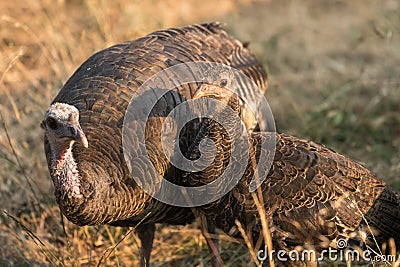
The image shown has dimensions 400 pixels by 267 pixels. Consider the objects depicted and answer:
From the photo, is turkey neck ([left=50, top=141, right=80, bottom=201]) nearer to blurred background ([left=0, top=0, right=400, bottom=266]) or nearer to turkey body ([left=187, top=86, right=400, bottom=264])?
blurred background ([left=0, top=0, right=400, bottom=266])

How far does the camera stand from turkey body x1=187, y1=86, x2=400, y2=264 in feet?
10.3

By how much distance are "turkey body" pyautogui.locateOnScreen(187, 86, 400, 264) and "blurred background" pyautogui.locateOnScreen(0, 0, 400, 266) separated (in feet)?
1.50

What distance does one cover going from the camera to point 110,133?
3064 millimetres

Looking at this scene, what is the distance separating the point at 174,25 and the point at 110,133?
3.64 m

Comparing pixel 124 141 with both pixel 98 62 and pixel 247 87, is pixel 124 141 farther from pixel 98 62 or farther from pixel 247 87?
pixel 247 87

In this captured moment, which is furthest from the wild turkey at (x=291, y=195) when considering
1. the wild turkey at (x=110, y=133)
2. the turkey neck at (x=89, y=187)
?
the turkey neck at (x=89, y=187)

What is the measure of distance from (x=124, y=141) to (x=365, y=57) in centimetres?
471

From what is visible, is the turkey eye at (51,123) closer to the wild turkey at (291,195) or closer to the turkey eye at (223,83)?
the wild turkey at (291,195)

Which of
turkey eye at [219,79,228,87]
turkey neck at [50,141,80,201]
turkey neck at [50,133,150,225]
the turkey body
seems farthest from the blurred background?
turkey eye at [219,79,228,87]

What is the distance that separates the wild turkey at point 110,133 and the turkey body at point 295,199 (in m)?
0.21

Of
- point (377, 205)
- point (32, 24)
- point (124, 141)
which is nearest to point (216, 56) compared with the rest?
point (124, 141)

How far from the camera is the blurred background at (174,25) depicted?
4.03 m

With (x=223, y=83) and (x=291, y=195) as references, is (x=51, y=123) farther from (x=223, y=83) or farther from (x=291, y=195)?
(x=291, y=195)

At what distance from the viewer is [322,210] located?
317cm
